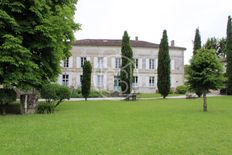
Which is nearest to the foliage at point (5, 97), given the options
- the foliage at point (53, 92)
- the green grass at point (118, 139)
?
the foliage at point (53, 92)

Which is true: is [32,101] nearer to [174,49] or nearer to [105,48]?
[105,48]

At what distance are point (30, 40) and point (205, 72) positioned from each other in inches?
353

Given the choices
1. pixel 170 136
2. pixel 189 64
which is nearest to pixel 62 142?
pixel 170 136

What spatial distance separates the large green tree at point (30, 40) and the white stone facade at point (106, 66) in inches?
1037

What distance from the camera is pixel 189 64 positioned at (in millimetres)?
14875

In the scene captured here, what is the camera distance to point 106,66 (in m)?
40.8

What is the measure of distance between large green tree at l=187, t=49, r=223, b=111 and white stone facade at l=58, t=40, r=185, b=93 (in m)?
25.4

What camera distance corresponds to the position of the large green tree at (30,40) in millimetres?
11641

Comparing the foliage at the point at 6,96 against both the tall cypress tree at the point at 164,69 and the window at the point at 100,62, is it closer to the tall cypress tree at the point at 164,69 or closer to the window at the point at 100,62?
the tall cypress tree at the point at 164,69

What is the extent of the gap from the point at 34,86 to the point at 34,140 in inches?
258

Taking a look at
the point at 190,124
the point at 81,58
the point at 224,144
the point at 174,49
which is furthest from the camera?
the point at 174,49

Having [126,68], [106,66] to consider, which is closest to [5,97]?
[126,68]

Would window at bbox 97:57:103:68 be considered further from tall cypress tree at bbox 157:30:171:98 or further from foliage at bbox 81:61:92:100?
foliage at bbox 81:61:92:100

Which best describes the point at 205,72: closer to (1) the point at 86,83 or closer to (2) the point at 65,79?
(1) the point at 86,83
